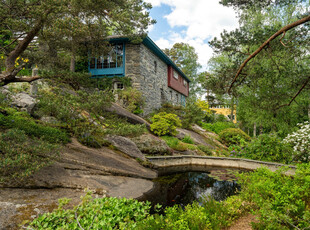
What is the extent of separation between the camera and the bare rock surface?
3.62 m

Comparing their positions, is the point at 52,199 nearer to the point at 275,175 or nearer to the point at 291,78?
the point at 275,175

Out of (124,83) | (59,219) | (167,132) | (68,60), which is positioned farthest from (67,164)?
(68,60)

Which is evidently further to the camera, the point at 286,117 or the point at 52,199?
the point at 286,117

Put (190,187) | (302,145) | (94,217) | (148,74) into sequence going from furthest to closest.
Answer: (148,74)
(302,145)
(190,187)
(94,217)

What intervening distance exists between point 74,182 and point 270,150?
8.58 meters

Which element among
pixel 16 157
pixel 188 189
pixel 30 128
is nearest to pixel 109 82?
pixel 30 128

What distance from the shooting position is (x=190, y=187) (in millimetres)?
6824

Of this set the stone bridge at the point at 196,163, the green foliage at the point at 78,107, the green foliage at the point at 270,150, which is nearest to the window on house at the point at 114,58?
the green foliage at the point at 78,107

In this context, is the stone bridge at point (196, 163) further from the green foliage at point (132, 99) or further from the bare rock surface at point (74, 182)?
the green foliage at point (132, 99)

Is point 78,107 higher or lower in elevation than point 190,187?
higher

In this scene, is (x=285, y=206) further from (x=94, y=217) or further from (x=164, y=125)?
(x=164, y=125)

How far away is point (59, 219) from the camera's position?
315cm

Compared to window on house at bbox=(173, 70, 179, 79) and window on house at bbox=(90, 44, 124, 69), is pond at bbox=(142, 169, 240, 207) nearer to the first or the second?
window on house at bbox=(90, 44, 124, 69)

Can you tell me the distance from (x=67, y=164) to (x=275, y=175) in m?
5.40
